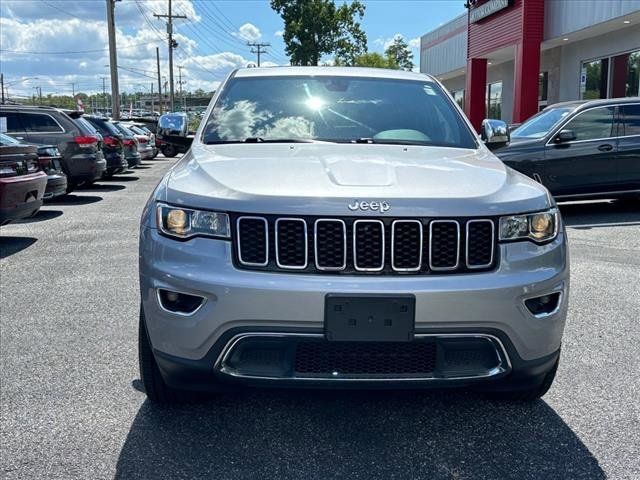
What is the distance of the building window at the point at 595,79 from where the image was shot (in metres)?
19.6

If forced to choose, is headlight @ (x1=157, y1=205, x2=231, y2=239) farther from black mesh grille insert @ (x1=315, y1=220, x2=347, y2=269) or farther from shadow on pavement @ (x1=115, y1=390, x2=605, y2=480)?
shadow on pavement @ (x1=115, y1=390, x2=605, y2=480)

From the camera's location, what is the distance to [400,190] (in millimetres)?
2775

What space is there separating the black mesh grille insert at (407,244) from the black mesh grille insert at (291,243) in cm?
36

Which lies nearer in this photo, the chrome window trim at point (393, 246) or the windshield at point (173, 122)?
the chrome window trim at point (393, 246)

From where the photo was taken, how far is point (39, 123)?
43.1ft

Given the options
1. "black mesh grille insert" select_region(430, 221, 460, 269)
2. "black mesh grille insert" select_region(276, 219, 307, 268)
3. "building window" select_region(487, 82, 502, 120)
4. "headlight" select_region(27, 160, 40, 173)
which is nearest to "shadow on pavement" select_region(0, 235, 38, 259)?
"headlight" select_region(27, 160, 40, 173)

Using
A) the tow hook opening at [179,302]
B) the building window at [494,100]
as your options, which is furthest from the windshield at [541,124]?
the building window at [494,100]

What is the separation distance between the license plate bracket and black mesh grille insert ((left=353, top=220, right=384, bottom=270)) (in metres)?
0.15

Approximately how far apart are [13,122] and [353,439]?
39.7 feet

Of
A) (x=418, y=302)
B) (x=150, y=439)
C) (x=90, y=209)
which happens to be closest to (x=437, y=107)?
(x=418, y=302)

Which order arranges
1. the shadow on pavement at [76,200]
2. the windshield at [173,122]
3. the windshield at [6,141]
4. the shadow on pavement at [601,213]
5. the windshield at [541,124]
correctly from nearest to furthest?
the windshield at [173,122], the windshield at [6,141], the shadow on pavement at [601,213], the windshield at [541,124], the shadow on pavement at [76,200]

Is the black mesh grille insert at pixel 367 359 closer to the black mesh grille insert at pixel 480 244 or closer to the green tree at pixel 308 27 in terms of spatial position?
the black mesh grille insert at pixel 480 244

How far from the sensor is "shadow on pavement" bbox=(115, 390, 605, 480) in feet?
9.20

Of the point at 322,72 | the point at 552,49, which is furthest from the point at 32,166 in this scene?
the point at 552,49
